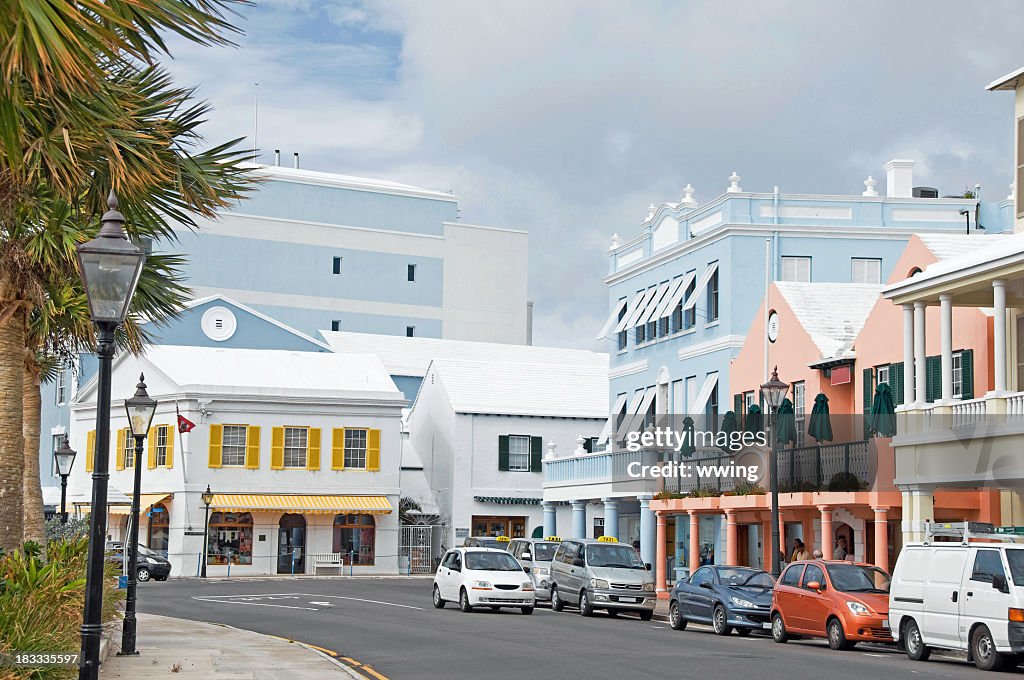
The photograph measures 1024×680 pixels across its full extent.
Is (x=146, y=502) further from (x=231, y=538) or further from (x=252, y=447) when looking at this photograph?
(x=252, y=447)

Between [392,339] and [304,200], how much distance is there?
1026 centimetres

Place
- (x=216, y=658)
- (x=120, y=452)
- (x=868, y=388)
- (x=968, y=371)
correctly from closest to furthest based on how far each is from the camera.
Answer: (x=216, y=658) < (x=968, y=371) < (x=868, y=388) < (x=120, y=452)

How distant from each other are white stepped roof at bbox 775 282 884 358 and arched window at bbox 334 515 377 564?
28350 millimetres

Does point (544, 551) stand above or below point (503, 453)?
below

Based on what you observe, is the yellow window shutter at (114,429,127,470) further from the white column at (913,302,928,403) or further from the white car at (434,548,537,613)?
the white column at (913,302,928,403)

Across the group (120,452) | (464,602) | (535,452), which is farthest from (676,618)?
(120,452)

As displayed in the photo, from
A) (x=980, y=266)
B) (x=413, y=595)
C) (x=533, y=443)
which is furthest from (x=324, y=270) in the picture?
(x=980, y=266)

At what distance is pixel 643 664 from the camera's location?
67.6 ft

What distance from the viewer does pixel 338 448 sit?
63.1 meters

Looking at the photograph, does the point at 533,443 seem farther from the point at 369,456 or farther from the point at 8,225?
the point at 8,225

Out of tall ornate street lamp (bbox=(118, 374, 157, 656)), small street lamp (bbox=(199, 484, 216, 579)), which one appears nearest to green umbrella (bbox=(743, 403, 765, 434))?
tall ornate street lamp (bbox=(118, 374, 157, 656))

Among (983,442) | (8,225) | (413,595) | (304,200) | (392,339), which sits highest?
(304,200)

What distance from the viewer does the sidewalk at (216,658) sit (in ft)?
60.0

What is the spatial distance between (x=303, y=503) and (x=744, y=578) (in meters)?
35.1
